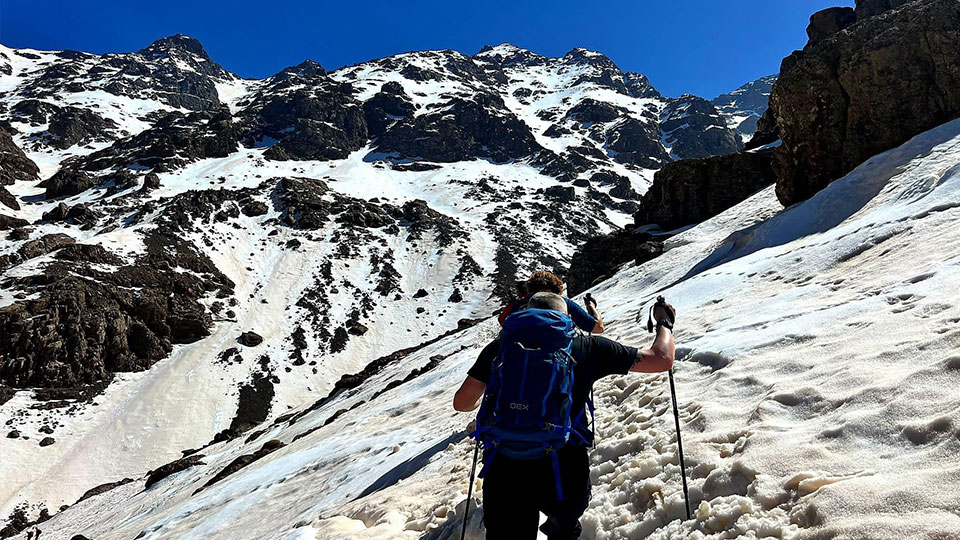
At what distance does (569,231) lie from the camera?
10375cm

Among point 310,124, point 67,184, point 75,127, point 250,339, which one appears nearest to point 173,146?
point 67,184

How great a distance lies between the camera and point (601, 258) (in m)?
33.0

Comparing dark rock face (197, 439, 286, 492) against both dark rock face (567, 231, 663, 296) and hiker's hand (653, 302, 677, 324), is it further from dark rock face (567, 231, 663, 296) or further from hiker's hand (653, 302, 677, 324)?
dark rock face (567, 231, 663, 296)

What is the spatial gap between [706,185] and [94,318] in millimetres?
56167

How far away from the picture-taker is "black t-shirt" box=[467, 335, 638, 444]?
324cm

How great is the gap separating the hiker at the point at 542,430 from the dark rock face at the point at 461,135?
482ft

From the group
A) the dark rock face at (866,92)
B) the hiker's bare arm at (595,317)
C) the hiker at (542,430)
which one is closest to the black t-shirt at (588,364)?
the hiker at (542,430)

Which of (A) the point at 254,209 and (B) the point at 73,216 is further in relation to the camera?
(A) the point at 254,209

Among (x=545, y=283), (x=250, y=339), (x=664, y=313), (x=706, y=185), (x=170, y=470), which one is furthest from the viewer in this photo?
(x=250, y=339)

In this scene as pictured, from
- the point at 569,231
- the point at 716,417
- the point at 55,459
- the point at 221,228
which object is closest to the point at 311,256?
the point at 221,228

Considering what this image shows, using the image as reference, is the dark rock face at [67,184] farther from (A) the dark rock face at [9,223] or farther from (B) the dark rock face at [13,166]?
(A) the dark rock face at [9,223]

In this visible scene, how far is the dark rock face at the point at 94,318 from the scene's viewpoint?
42875mm

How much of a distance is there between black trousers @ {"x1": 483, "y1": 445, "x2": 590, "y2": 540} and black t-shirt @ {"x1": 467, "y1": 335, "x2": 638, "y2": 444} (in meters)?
0.36

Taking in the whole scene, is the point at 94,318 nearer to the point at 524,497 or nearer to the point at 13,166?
the point at 524,497
